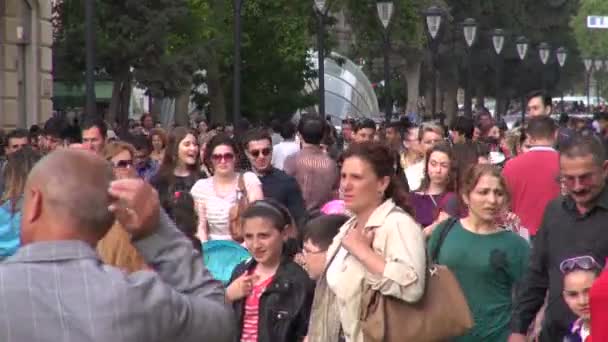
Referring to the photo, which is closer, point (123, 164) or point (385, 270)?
point (385, 270)

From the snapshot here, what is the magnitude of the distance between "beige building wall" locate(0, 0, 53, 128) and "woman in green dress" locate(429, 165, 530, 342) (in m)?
21.0

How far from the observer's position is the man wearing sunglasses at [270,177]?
1274 cm

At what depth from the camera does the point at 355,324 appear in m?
6.67

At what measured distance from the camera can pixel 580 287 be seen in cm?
734

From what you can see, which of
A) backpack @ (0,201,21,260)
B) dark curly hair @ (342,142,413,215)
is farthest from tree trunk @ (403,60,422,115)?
dark curly hair @ (342,142,413,215)

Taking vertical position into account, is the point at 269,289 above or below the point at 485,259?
below

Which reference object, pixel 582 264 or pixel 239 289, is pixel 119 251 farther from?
pixel 582 264

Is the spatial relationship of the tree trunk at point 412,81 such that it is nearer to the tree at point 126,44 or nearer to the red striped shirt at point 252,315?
A: the tree at point 126,44

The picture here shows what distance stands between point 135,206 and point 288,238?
4.37m

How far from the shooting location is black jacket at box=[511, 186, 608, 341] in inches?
301

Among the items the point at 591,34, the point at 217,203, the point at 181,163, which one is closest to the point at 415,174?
the point at 181,163

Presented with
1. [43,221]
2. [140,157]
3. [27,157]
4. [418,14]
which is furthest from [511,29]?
[43,221]

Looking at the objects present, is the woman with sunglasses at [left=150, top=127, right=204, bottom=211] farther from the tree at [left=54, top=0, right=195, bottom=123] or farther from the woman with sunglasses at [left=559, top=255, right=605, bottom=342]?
the tree at [left=54, top=0, right=195, bottom=123]

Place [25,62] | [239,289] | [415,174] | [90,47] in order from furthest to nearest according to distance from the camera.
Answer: [25,62] → [90,47] → [415,174] → [239,289]
